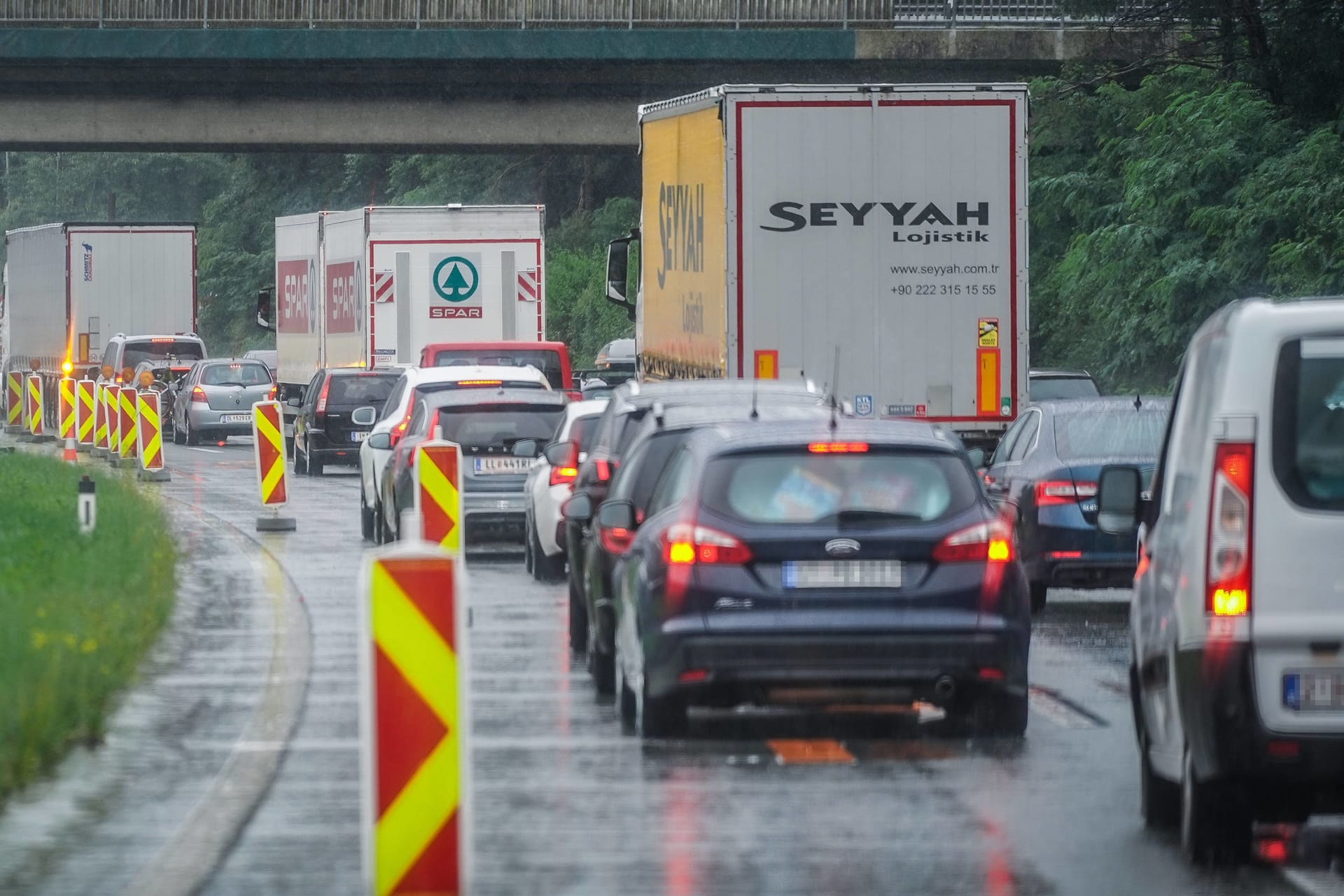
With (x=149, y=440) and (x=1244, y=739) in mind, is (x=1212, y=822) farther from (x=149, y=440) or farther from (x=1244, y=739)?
(x=149, y=440)

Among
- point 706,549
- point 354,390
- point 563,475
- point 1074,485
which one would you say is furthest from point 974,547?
point 354,390

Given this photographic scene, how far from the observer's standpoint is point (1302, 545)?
7879mm

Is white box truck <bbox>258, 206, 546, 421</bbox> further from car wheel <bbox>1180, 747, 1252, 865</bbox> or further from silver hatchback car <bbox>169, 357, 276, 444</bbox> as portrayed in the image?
car wheel <bbox>1180, 747, 1252, 865</bbox>

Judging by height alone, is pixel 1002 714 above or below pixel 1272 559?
below

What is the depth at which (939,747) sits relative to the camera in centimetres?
1152

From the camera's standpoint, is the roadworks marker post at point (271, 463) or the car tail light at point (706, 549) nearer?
the car tail light at point (706, 549)

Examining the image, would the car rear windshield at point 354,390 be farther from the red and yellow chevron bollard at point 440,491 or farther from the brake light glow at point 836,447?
the brake light glow at point 836,447

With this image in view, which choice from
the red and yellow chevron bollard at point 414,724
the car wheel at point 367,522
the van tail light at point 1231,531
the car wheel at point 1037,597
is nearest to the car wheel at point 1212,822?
the van tail light at point 1231,531

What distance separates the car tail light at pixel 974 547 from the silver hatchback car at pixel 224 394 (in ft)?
128

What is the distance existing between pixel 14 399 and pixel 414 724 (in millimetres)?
56447

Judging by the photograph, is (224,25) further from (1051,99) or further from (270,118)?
(1051,99)

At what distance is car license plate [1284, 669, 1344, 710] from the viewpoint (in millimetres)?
7871

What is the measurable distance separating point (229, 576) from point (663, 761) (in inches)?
398

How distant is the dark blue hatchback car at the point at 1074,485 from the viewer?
17.6 metres
